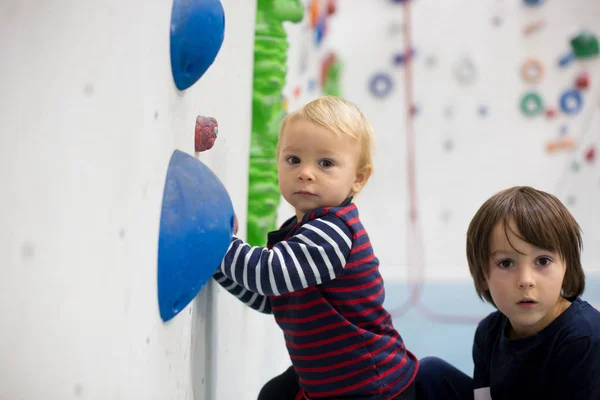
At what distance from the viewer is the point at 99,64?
1.74 feet

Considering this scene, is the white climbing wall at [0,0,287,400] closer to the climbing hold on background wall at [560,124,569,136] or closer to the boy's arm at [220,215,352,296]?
the boy's arm at [220,215,352,296]

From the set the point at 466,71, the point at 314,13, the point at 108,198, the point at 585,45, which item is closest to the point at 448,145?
the point at 466,71

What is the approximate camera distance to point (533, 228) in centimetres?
103

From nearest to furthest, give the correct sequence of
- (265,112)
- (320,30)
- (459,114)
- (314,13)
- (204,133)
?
(204,133) → (265,112) → (314,13) → (320,30) → (459,114)

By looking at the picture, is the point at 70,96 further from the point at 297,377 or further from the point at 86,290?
the point at 297,377

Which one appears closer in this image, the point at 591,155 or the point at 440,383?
the point at 440,383

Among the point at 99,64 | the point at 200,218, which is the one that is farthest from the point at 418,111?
the point at 99,64

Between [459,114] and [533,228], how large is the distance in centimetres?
196

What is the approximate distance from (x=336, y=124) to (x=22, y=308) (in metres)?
0.60

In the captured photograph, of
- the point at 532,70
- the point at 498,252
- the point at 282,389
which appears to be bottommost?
the point at 282,389

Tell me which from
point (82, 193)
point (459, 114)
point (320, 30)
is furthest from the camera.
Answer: point (459, 114)

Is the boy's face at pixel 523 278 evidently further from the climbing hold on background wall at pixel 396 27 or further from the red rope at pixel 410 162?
the climbing hold on background wall at pixel 396 27

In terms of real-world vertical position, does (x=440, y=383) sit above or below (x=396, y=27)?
below

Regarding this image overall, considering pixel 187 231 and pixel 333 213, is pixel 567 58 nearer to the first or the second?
pixel 333 213
